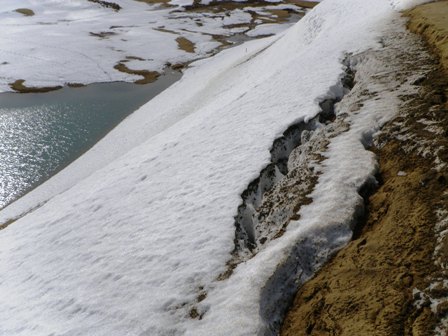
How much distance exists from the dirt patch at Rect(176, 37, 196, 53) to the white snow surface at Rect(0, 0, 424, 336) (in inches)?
1649

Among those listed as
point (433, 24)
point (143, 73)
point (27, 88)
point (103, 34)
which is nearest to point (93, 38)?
point (103, 34)

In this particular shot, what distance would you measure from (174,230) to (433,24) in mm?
17263

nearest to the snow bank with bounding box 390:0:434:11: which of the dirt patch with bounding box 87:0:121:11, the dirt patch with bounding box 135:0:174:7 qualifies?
the dirt patch with bounding box 87:0:121:11

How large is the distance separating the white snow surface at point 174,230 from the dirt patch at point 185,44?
4189 cm

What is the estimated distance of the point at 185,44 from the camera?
213 feet

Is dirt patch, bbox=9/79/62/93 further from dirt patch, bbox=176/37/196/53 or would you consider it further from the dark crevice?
the dark crevice

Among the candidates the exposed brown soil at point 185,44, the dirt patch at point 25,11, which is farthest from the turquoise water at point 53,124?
the dirt patch at point 25,11

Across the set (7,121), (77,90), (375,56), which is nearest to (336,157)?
(375,56)

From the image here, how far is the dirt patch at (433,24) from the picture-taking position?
55.1 feet

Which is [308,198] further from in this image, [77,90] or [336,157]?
[77,90]

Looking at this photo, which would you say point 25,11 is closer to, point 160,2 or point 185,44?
point 160,2

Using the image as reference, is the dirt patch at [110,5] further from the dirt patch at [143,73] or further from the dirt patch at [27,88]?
the dirt patch at [27,88]

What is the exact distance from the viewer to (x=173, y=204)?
13.2 metres

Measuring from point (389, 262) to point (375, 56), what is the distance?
544 inches
